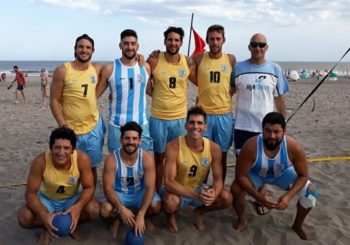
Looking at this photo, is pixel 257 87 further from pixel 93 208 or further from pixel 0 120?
pixel 0 120

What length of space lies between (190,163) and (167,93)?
95 centimetres

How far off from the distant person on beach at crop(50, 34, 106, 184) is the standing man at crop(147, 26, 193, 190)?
677 millimetres

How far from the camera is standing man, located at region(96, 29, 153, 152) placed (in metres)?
4.35

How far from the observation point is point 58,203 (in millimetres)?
3961

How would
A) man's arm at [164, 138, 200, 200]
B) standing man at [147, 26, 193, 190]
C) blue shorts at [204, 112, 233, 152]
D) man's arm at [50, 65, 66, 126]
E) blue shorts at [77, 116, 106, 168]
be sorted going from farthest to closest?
blue shorts at [204, 112, 233, 152], standing man at [147, 26, 193, 190], blue shorts at [77, 116, 106, 168], man's arm at [50, 65, 66, 126], man's arm at [164, 138, 200, 200]

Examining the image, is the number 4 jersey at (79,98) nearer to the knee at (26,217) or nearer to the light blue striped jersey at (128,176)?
the light blue striped jersey at (128,176)

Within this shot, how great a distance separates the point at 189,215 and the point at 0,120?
8.30m

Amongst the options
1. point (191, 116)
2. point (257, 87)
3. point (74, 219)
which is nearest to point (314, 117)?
point (257, 87)

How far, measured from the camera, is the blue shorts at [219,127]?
4707mm

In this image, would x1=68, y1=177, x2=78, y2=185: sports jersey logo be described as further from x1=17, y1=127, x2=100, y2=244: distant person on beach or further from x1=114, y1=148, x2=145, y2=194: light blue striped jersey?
x1=114, y1=148, x2=145, y2=194: light blue striped jersey

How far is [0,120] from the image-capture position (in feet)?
36.2

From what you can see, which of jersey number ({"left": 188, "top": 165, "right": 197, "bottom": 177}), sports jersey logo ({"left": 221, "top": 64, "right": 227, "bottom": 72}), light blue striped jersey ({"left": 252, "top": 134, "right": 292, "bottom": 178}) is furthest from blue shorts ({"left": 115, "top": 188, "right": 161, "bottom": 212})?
sports jersey logo ({"left": 221, "top": 64, "right": 227, "bottom": 72})

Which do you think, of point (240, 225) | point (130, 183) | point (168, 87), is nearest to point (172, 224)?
point (130, 183)

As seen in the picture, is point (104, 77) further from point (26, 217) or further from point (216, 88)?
point (26, 217)
